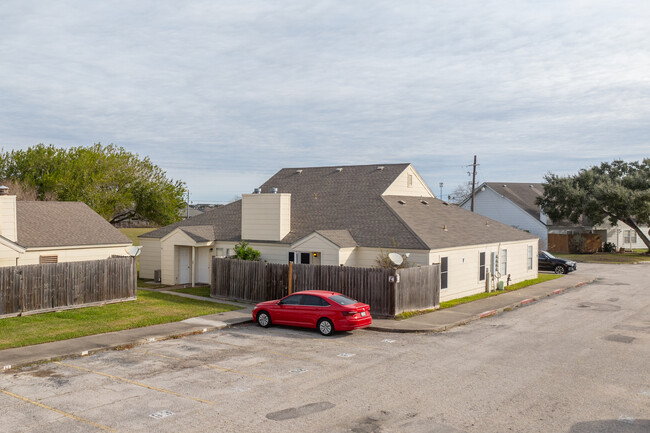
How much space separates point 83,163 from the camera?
Answer: 52.5 m

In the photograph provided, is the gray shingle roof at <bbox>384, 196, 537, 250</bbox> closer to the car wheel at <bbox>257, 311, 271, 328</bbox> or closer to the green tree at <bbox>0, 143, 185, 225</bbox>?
the car wheel at <bbox>257, 311, 271, 328</bbox>

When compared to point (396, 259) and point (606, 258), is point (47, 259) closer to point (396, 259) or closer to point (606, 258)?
point (396, 259)

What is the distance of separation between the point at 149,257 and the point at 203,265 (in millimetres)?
4209

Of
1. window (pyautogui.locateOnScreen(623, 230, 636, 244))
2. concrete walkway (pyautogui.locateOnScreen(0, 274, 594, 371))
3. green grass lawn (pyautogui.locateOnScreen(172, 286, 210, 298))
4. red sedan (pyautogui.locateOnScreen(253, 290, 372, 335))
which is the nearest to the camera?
concrete walkway (pyautogui.locateOnScreen(0, 274, 594, 371))

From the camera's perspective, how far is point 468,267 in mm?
29172

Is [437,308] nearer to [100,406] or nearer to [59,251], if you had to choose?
[100,406]

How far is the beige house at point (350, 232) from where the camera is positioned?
27.2 meters

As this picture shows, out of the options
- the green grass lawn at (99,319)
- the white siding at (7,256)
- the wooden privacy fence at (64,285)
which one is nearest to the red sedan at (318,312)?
the green grass lawn at (99,319)

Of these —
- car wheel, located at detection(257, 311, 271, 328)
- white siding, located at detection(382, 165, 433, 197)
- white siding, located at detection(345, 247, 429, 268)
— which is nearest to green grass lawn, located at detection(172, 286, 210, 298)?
white siding, located at detection(345, 247, 429, 268)

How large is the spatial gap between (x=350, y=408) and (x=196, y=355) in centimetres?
648

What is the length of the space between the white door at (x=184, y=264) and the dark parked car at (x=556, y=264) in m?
26.2

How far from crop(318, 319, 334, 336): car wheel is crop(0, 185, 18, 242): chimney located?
49.9 ft

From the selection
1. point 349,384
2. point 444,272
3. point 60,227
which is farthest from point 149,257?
point 349,384

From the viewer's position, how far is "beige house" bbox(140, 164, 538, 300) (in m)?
27.2
